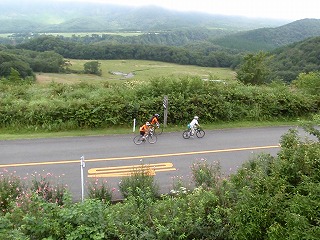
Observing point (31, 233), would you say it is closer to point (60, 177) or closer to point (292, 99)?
point (60, 177)

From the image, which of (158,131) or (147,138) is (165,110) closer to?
(158,131)

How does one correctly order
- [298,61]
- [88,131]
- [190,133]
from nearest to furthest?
1. [190,133]
2. [88,131]
3. [298,61]

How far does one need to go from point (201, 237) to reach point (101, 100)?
41.3ft

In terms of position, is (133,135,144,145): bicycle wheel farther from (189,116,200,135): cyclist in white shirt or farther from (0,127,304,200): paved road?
(189,116,200,135): cyclist in white shirt

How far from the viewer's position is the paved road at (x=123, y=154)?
12990 mm

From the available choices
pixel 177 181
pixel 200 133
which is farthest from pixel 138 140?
pixel 177 181

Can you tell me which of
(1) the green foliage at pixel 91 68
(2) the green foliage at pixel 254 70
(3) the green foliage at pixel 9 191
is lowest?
(1) the green foliage at pixel 91 68

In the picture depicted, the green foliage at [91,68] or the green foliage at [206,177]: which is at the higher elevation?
the green foliage at [206,177]

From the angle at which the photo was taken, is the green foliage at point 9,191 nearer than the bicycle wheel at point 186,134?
Yes

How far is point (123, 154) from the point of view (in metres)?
14.9

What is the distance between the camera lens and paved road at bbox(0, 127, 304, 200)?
13.0 meters

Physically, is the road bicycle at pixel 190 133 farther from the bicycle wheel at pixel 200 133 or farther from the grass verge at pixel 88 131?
the grass verge at pixel 88 131

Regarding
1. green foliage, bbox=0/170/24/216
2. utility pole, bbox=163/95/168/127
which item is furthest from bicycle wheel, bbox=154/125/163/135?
green foliage, bbox=0/170/24/216

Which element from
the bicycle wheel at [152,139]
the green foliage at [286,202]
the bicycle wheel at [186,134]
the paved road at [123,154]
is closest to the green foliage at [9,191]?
the paved road at [123,154]
